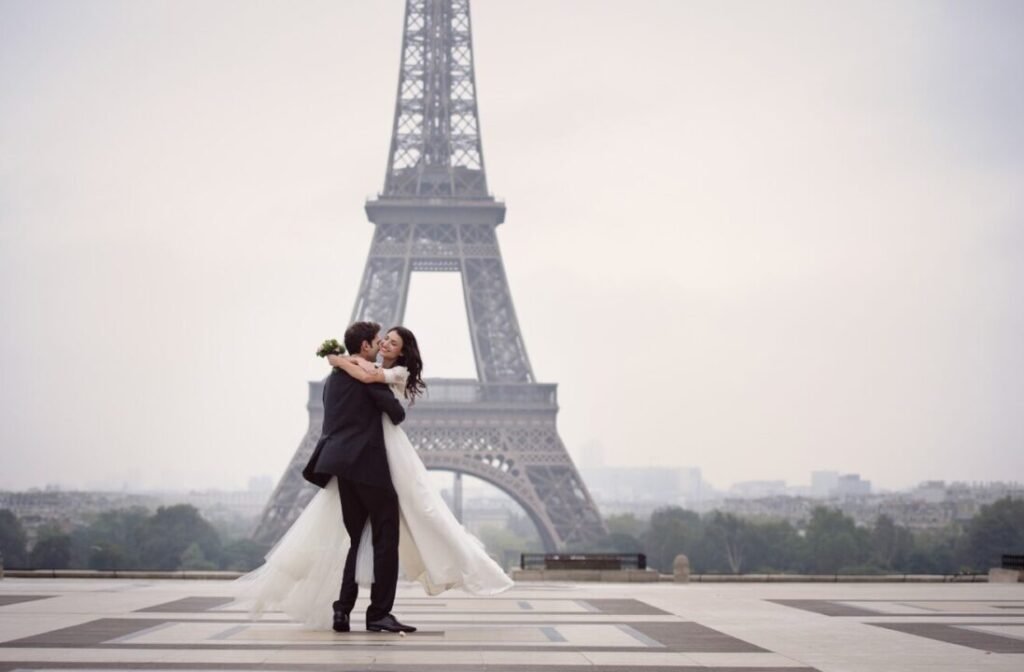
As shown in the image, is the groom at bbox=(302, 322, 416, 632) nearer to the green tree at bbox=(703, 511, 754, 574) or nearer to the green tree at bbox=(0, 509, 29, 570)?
the green tree at bbox=(0, 509, 29, 570)

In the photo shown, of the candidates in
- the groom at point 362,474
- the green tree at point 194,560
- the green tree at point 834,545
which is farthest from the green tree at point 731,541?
the groom at point 362,474

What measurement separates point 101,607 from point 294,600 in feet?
9.73

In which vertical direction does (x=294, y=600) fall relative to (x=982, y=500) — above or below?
below

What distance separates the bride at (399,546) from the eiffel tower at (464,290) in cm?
5297

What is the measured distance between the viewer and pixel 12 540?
60.2m

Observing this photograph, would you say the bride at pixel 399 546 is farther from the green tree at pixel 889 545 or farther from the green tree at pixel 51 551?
the green tree at pixel 889 545

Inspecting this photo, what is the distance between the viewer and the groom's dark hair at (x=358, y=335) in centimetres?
995

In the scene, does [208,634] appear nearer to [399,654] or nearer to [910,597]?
[399,654]

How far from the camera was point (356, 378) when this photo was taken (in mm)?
9734

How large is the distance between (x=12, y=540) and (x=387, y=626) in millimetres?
55573

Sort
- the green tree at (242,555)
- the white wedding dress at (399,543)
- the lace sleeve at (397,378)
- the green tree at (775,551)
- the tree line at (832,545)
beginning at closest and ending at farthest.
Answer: the lace sleeve at (397,378)
the white wedding dress at (399,543)
the green tree at (242,555)
the tree line at (832,545)
the green tree at (775,551)

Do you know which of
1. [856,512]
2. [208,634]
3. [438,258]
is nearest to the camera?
[208,634]

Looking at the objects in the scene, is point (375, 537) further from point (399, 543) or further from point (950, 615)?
point (950, 615)

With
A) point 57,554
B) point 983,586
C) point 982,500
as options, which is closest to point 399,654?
point 983,586
